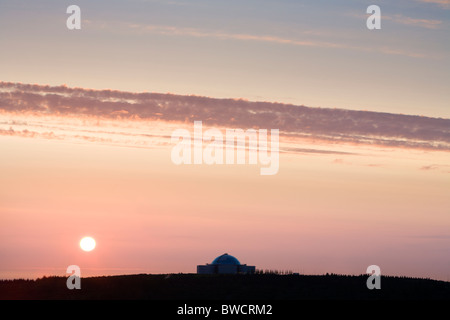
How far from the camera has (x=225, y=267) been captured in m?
109

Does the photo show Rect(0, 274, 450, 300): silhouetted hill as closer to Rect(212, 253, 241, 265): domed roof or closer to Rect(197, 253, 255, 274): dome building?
Rect(197, 253, 255, 274): dome building

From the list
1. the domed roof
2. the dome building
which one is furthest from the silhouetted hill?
the domed roof

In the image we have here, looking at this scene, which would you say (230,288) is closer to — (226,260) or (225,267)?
(225,267)

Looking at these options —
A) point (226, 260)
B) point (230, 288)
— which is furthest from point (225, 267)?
point (230, 288)

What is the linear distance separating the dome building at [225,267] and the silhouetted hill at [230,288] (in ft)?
60.9

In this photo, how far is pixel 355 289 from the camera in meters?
81.3

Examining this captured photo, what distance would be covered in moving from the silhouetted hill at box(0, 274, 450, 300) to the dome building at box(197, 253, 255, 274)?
18.6 metres

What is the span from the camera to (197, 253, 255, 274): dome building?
10819 cm

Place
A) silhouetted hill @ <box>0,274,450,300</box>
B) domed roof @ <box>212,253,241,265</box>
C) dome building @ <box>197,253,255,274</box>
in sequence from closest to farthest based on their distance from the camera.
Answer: silhouetted hill @ <box>0,274,450,300</box> < dome building @ <box>197,253,255,274</box> < domed roof @ <box>212,253,241,265</box>
